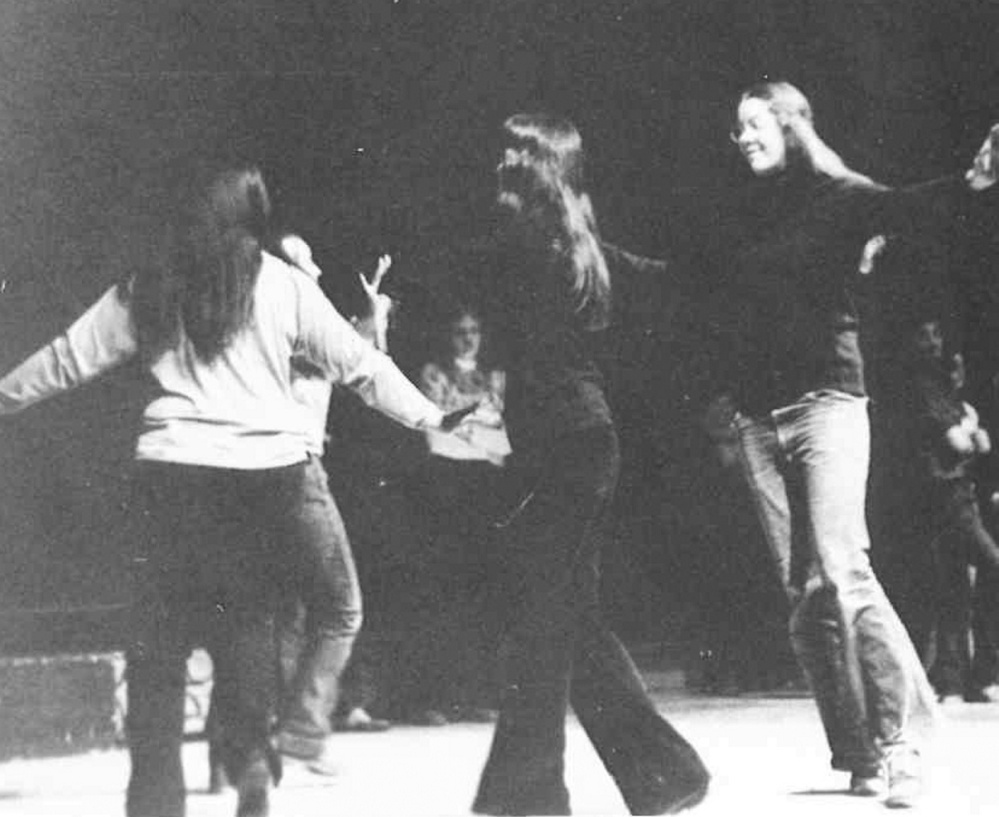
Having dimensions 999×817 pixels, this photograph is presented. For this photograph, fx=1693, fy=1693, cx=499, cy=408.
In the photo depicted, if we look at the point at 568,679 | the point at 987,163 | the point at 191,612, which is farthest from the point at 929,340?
the point at 191,612

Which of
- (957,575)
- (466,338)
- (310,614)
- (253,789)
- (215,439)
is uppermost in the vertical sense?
(466,338)

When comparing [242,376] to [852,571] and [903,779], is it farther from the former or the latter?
[903,779]

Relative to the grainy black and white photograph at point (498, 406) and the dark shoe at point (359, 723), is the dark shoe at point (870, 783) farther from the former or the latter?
the dark shoe at point (359, 723)

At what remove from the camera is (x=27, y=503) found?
4242 millimetres

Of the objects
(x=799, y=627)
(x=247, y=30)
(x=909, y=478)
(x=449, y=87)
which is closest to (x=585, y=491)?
(x=799, y=627)

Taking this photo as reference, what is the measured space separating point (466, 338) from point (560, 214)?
1172 millimetres

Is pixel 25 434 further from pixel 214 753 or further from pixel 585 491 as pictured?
pixel 585 491

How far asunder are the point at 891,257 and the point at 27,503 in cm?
235

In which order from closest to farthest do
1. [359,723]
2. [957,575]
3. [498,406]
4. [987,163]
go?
1. [987,163]
2. [498,406]
3. [359,723]
4. [957,575]

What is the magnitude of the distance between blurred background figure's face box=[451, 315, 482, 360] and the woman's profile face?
105 cm

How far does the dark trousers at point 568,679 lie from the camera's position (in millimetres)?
3416

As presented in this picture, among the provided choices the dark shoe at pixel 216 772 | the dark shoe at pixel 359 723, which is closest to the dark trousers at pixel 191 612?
the dark shoe at pixel 216 772

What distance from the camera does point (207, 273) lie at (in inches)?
135

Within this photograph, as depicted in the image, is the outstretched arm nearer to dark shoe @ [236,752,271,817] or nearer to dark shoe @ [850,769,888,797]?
dark shoe @ [236,752,271,817]
